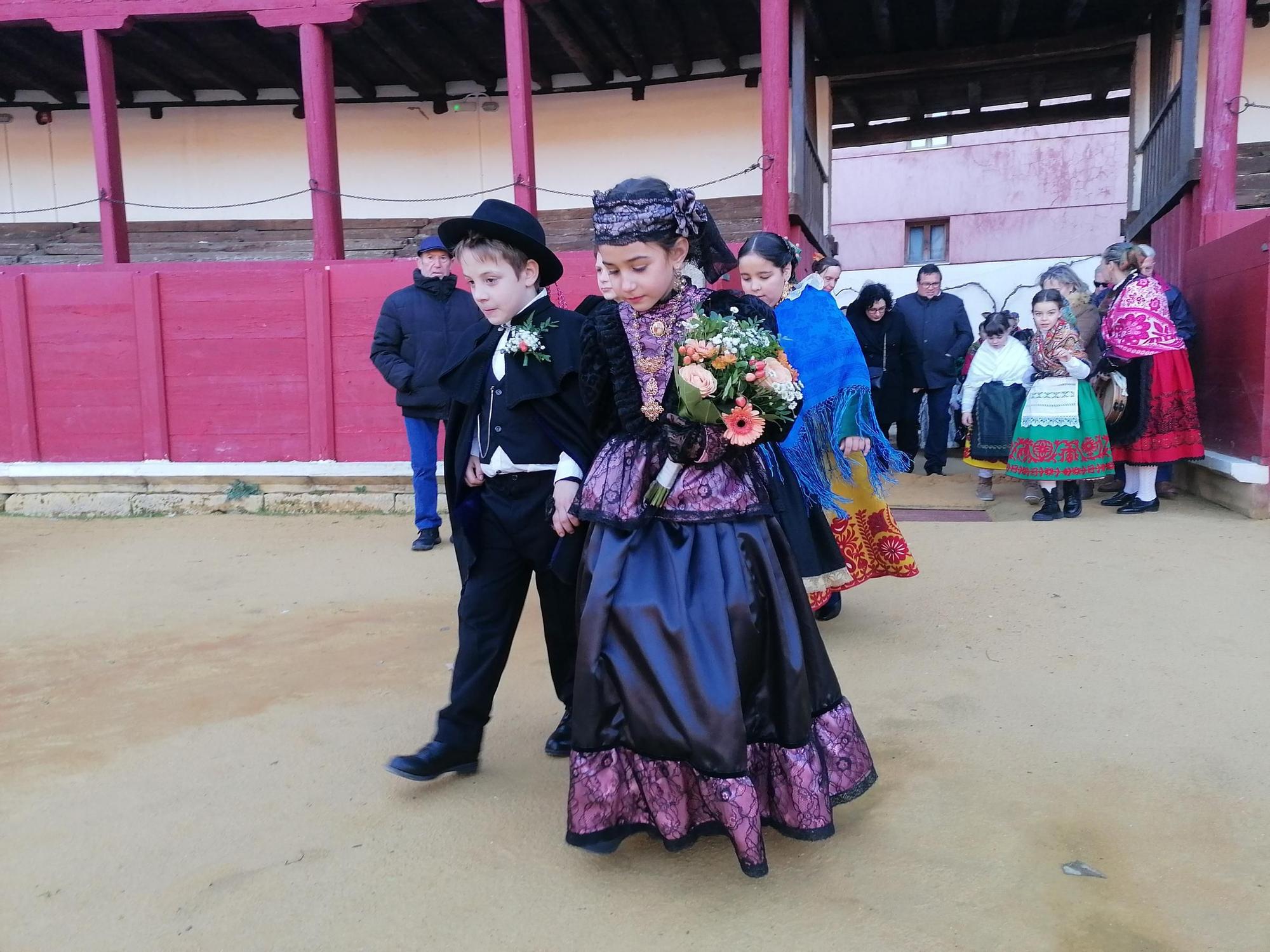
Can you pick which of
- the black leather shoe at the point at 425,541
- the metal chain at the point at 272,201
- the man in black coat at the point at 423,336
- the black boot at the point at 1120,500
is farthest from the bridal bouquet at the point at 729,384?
the metal chain at the point at 272,201

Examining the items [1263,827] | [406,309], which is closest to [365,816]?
[1263,827]

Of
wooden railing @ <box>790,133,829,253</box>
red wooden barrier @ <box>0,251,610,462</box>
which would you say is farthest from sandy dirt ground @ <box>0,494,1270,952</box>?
wooden railing @ <box>790,133,829,253</box>

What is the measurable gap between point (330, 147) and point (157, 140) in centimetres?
358

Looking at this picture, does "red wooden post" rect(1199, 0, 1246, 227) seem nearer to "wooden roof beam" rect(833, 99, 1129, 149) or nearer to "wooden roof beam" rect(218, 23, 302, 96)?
"wooden roof beam" rect(833, 99, 1129, 149)

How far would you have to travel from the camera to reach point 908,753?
2641 mm

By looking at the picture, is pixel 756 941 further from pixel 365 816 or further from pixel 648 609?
pixel 365 816

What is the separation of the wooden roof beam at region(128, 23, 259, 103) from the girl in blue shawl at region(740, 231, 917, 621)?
7.18 meters

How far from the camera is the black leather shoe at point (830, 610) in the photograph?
3889 mm

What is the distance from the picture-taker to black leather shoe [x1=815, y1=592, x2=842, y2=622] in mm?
3889

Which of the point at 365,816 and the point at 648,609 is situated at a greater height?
the point at 648,609

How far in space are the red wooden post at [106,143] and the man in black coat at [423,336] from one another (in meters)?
3.81

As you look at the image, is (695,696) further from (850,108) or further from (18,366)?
(850,108)

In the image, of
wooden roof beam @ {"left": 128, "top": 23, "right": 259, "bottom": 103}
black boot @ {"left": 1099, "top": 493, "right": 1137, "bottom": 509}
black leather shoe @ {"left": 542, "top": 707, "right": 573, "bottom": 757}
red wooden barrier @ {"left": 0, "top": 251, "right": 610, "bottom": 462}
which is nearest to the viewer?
black leather shoe @ {"left": 542, "top": 707, "right": 573, "bottom": 757}

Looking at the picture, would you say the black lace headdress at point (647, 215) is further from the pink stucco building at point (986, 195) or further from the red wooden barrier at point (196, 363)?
the pink stucco building at point (986, 195)
